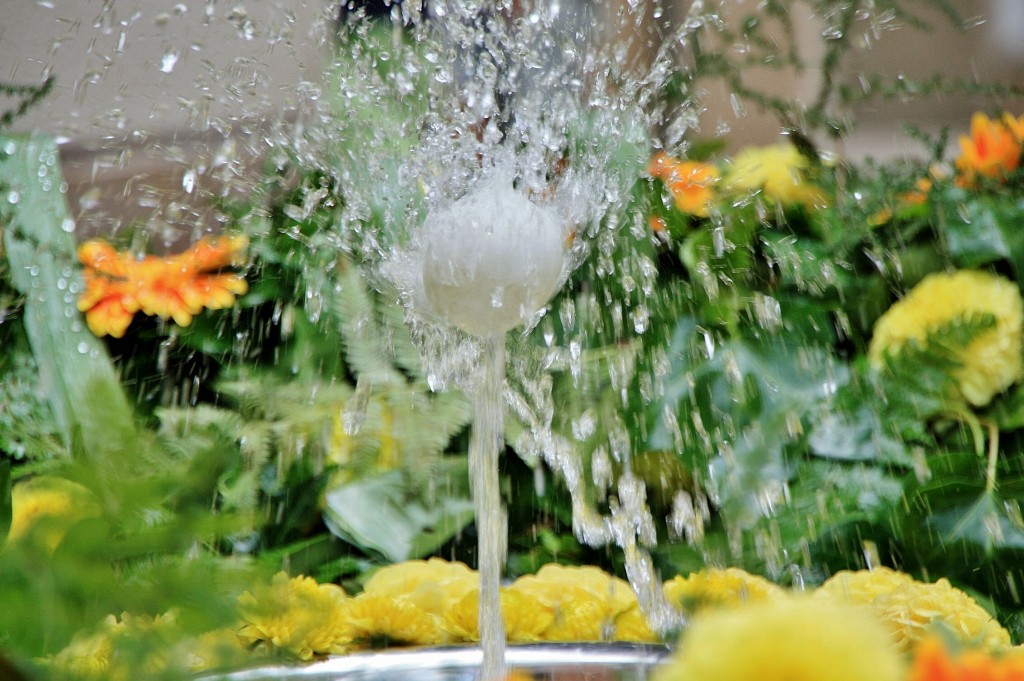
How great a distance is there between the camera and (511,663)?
40 cm

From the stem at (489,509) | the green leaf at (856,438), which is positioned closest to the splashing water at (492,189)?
the stem at (489,509)

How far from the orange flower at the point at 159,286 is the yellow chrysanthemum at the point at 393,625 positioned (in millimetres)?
330

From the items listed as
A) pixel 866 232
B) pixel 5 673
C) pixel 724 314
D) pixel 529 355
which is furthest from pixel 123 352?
pixel 5 673

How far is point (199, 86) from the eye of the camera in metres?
1.11

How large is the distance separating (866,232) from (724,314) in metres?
0.11

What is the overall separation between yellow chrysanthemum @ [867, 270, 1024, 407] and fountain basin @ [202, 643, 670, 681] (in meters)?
0.29

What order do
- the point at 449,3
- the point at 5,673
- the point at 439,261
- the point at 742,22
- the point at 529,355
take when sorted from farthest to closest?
the point at 742,22 → the point at 449,3 → the point at 529,355 → the point at 439,261 → the point at 5,673

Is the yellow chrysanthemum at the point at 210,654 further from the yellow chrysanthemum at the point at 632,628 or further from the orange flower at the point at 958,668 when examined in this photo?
the yellow chrysanthemum at the point at 632,628

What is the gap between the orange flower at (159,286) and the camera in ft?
2.32

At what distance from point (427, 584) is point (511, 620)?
4cm

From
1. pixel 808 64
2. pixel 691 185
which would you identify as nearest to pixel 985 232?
pixel 691 185

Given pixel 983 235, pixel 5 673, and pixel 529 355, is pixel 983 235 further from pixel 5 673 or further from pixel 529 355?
pixel 5 673

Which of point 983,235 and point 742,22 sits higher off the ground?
point 742,22

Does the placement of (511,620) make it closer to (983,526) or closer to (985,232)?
(983,526)
